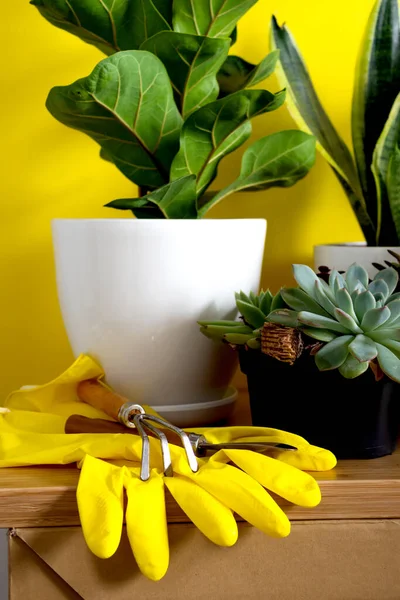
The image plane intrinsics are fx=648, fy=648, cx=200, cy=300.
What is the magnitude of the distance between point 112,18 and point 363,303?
35 centimetres

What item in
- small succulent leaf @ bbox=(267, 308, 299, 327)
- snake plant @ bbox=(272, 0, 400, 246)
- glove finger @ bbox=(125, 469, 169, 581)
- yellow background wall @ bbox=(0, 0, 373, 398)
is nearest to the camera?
glove finger @ bbox=(125, 469, 169, 581)

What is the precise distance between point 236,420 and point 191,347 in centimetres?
11

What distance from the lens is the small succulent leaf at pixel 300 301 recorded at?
0.46 m

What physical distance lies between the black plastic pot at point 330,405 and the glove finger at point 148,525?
0.12 m

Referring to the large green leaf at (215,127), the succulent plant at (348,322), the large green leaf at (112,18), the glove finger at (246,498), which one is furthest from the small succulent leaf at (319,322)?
the large green leaf at (112,18)

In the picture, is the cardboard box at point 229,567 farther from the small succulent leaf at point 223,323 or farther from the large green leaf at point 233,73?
the large green leaf at point 233,73

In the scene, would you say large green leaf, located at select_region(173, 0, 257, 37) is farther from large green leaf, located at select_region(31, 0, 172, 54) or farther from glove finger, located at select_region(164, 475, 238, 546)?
glove finger, located at select_region(164, 475, 238, 546)

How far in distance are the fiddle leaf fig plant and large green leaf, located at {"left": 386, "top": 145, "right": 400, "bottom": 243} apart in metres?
0.09

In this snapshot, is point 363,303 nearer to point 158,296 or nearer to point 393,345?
point 393,345

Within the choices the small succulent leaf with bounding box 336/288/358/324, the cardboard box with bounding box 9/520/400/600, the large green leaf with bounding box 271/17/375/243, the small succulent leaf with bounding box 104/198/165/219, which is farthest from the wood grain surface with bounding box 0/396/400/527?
the large green leaf with bounding box 271/17/375/243

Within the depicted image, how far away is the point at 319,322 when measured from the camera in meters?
0.43

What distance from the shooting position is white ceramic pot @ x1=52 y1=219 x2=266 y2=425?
0.55 metres

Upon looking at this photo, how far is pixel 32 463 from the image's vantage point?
0.46 m

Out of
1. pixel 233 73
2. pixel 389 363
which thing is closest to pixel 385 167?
pixel 233 73
